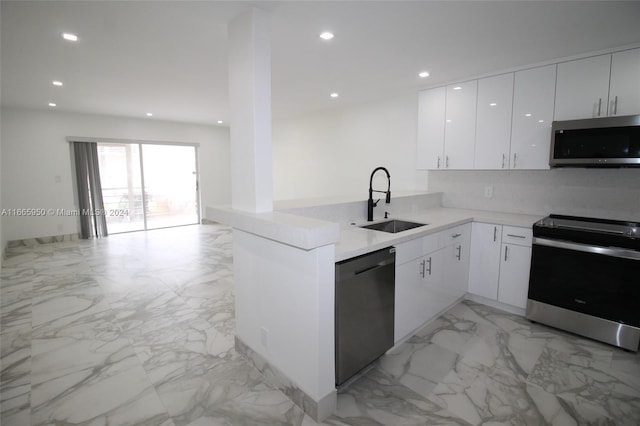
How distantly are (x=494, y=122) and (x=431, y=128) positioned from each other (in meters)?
0.71

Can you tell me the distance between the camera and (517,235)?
2955 mm

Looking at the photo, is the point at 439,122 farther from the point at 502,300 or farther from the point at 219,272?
the point at 219,272

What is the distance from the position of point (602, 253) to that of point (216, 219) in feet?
9.75

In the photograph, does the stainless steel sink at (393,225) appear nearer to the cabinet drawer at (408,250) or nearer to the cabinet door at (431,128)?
the cabinet drawer at (408,250)

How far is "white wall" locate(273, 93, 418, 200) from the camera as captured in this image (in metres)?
4.55

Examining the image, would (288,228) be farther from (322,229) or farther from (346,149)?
(346,149)

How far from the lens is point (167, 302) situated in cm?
334

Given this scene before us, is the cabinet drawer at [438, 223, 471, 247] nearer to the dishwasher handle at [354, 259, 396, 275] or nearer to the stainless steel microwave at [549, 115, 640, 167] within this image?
the dishwasher handle at [354, 259, 396, 275]

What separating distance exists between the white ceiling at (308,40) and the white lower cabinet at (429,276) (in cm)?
162

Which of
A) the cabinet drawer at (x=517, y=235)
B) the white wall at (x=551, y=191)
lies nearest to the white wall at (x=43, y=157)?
the white wall at (x=551, y=191)

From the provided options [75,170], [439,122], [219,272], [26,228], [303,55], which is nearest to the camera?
[303,55]

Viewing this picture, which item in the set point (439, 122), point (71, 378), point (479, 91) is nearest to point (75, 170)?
point (71, 378)

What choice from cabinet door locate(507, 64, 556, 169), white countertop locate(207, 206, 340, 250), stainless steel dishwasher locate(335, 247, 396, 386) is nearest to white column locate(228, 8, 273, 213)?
white countertop locate(207, 206, 340, 250)

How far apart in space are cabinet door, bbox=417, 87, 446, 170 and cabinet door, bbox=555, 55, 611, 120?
1.13 meters
